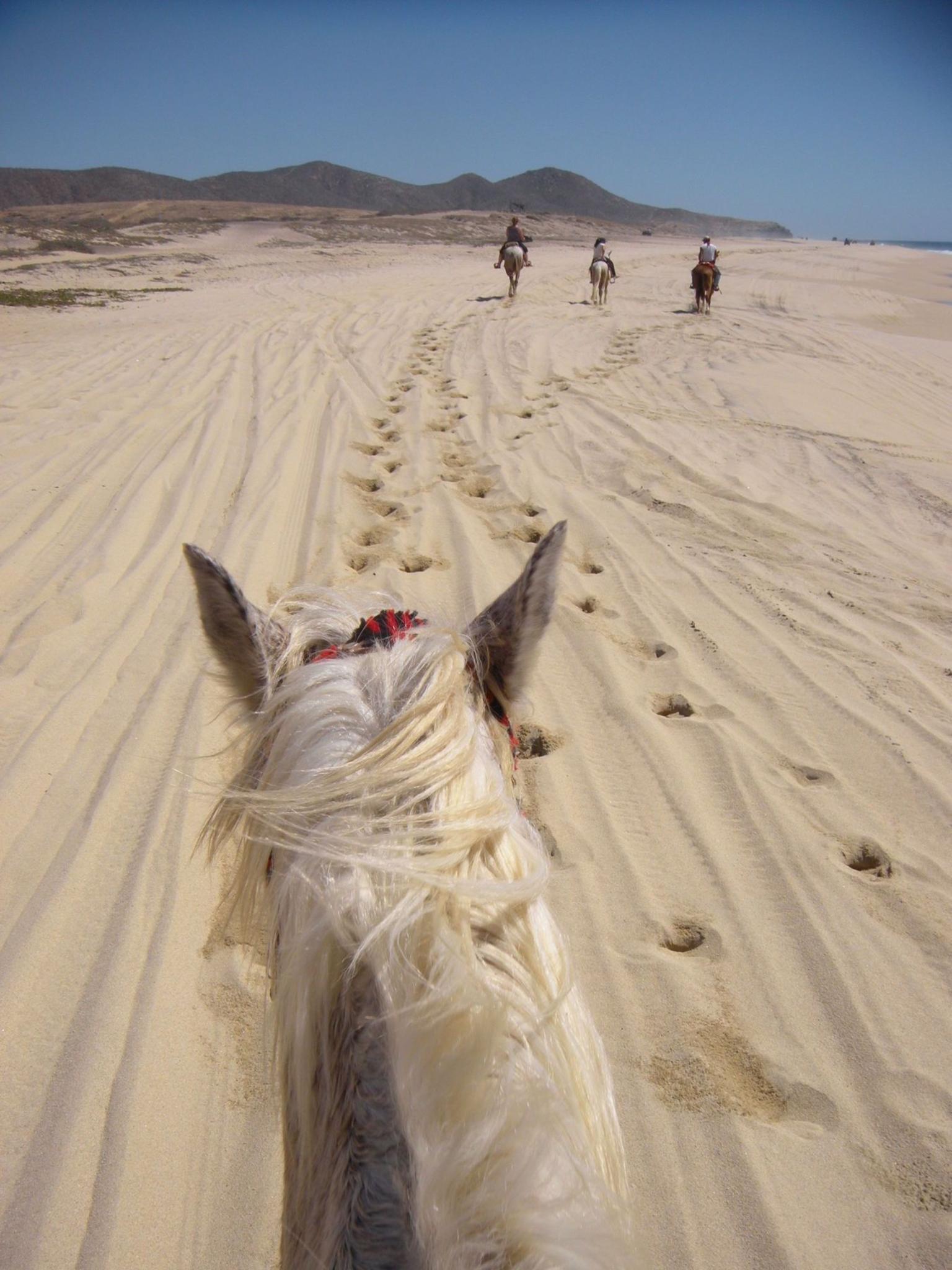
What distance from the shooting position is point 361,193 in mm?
90688

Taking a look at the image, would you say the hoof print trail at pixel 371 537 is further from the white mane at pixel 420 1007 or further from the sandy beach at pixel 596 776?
the white mane at pixel 420 1007

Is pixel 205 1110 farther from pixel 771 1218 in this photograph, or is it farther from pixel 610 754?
pixel 610 754

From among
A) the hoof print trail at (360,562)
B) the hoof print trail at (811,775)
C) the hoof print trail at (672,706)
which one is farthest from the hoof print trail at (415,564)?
the hoof print trail at (811,775)

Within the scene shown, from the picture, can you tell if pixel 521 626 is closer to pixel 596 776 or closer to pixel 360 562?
pixel 596 776

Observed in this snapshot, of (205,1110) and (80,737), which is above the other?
(80,737)

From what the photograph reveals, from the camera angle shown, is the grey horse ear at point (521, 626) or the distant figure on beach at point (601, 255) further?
the distant figure on beach at point (601, 255)

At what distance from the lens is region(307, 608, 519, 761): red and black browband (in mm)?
1283

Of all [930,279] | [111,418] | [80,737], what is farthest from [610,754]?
[930,279]

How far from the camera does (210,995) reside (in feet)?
6.13

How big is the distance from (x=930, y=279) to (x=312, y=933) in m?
37.1

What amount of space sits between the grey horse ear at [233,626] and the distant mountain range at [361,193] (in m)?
82.3

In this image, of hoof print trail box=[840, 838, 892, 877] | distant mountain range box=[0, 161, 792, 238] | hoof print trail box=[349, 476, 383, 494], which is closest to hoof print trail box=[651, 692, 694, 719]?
hoof print trail box=[840, 838, 892, 877]

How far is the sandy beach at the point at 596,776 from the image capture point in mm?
1562

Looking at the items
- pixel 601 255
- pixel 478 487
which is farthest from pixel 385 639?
pixel 601 255
